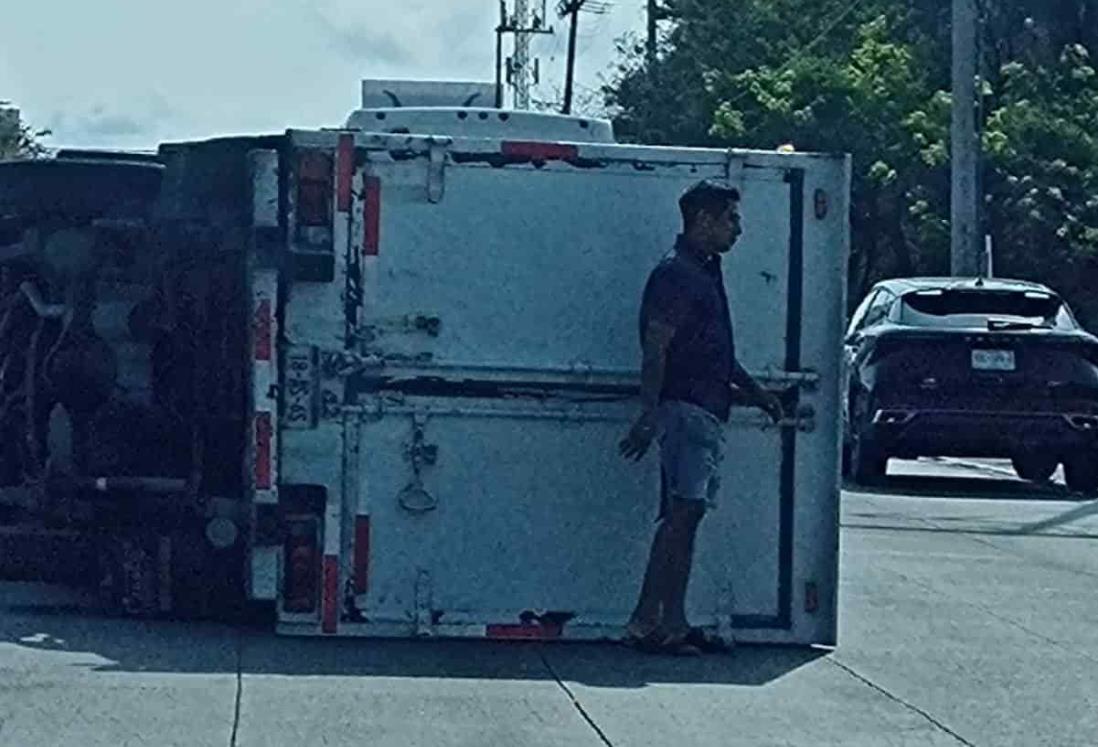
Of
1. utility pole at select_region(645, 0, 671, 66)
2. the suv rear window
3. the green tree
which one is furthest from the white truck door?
utility pole at select_region(645, 0, 671, 66)

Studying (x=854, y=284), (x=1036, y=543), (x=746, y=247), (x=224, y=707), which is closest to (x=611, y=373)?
(x=746, y=247)

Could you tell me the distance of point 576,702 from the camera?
9.71 metres

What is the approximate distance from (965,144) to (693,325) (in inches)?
827

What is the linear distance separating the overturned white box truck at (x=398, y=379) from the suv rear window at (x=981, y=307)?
9935 millimetres

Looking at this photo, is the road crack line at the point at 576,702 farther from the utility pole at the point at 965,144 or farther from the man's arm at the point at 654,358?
the utility pole at the point at 965,144

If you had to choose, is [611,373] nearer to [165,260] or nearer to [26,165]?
[165,260]

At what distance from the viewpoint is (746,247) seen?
11055mm

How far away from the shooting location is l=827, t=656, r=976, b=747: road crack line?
9409 mm

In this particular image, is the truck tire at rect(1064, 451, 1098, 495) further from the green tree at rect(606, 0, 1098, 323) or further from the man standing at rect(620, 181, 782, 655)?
the green tree at rect(606, 0, 1098, 323)

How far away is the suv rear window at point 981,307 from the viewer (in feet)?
68.4

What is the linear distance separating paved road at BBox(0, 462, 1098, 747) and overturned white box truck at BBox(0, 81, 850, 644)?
268mm

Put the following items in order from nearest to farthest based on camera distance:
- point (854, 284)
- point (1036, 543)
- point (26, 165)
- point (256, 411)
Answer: point (256, 411), point (26, 165), point (1036, 543), point (854, 284)

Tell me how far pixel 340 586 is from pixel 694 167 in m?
2.29

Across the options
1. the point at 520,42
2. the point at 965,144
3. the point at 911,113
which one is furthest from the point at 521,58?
the point at 965,144
